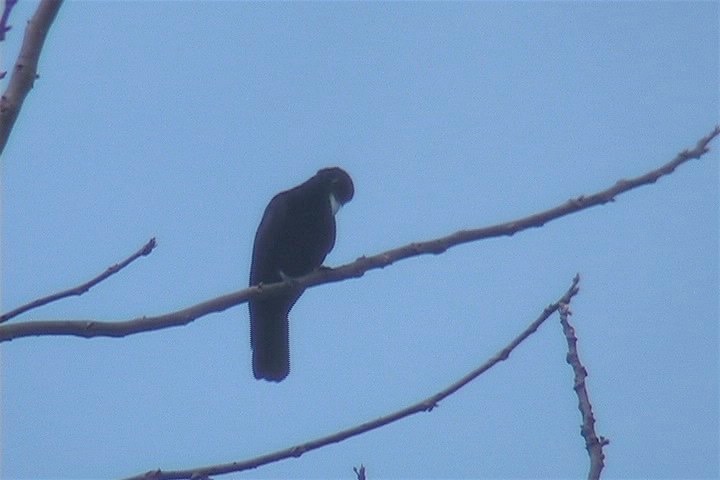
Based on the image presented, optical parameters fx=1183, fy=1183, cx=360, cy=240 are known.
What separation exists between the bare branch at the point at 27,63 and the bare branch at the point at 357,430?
785mm

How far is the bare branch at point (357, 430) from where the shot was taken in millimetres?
2432

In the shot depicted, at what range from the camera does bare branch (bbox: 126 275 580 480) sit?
243 centimetres

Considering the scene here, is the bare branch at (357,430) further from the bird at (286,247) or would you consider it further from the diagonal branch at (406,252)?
the bird at (286,247)

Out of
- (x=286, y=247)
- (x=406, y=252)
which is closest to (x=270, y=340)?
(x=286, y=247)

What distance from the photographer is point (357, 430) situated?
96.6 inches

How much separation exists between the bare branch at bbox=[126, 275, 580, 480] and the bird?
9.34ft

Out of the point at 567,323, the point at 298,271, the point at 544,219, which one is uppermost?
the point at 298,271

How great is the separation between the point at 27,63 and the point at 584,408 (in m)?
1.33

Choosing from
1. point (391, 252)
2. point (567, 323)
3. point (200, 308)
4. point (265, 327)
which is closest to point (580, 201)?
point (567, 323)

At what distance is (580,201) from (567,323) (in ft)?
0.85

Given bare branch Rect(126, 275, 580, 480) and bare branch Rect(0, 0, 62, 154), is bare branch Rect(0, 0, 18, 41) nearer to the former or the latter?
bare branch Rect(0, 0, 62, 154)

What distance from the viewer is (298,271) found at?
5758mm


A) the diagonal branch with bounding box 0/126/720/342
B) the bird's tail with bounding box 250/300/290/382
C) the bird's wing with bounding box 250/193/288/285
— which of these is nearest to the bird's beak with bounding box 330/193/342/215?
the bird's wing with bounding box 250/193/288/285

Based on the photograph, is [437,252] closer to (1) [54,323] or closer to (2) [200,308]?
(2) [200,308]
